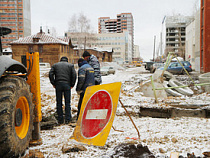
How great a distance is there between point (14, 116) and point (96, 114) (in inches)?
61.9

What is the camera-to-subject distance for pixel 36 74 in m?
4.41

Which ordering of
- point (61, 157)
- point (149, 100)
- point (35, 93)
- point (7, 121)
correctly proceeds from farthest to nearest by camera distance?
point (149, 100), point (35, 93), point (61, 157), point (7, 121)

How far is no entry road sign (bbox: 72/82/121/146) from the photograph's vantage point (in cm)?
409

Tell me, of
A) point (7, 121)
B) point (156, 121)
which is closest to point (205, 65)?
point (156, 121)

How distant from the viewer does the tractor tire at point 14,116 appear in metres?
3.02

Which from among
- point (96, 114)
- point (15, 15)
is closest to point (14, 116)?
point (96, 114)

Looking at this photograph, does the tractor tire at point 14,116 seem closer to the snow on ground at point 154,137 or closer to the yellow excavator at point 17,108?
the yellow excavator at point 17,108

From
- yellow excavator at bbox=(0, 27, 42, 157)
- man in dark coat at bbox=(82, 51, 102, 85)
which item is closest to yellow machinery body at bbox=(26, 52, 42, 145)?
yellow excavator at bbox=(0, 27, 42, 157)

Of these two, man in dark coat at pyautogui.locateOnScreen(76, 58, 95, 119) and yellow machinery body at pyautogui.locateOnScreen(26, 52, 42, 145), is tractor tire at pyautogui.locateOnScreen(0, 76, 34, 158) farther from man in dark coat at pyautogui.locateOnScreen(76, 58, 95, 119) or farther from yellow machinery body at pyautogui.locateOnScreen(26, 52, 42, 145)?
man in dark coat at pyautogui.locateOnScreen(76, 58, 95, 119)

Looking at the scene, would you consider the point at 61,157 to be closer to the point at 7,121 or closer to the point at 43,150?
the point at 43,150

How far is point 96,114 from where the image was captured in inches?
172

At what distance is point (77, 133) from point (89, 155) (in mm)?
722

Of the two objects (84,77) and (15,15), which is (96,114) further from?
(15,15)

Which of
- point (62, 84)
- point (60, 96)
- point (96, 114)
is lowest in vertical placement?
point (96, 114)
